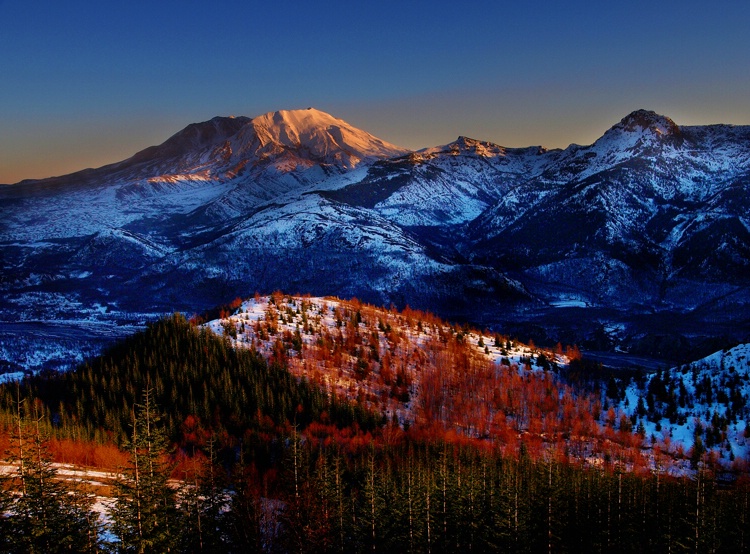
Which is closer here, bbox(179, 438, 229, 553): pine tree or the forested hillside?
the forested hillside

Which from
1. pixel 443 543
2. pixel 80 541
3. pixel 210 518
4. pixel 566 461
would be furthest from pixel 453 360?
pixel 80 541

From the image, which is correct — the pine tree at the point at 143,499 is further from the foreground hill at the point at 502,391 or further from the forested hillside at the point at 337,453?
the foreground hill at the point at 502,391

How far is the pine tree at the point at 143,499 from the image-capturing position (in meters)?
42.8

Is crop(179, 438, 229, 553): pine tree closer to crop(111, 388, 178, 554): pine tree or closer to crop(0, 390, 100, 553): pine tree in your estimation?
crop(111, 388, 178, 554): pine tree

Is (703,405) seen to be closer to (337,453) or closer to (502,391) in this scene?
(502,391)

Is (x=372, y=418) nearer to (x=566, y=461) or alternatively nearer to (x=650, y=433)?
(x=566, y=461)

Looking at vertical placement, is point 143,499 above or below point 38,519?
above

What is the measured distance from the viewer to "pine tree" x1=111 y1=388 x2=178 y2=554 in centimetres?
Answer: 4281

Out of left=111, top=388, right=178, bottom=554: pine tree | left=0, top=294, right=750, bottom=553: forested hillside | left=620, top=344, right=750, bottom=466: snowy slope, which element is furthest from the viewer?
left=620, top=344, right=750, bottom=466: snowy slope

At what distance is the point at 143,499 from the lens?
44031 millimetres

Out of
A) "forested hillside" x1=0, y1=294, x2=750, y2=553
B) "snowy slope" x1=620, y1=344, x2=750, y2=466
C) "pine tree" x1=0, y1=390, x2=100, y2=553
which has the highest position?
"pine tree" x1=0, y1=390, x2=100, y2=553

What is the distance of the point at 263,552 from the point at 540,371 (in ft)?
451

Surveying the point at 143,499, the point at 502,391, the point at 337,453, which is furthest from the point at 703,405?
the point at 143,499

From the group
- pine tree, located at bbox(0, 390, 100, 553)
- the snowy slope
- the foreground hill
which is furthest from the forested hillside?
the snowy slope
